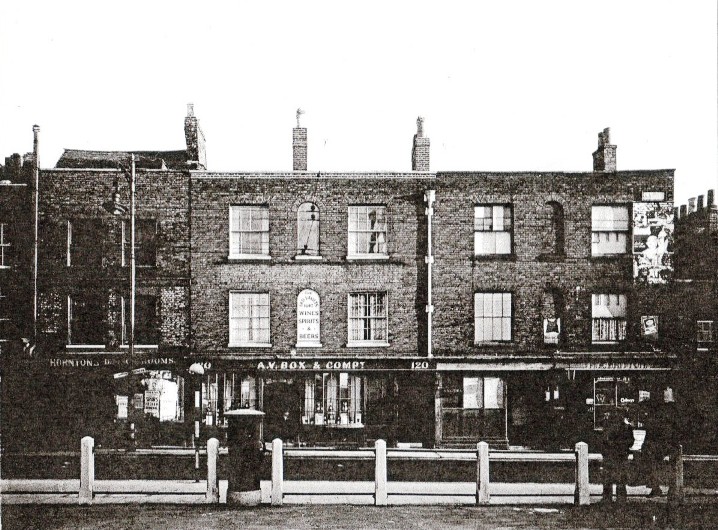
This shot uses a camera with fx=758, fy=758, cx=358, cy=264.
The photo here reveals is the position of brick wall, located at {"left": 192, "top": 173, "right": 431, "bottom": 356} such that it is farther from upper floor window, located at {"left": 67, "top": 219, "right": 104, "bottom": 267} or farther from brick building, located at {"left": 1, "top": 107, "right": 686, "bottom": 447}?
upper floor window, located at {"left": 67, "top": 219, "right": 104, "bottom": 267}

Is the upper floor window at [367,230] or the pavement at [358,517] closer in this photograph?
the pavement at [358,517]

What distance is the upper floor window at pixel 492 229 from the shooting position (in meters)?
22.3

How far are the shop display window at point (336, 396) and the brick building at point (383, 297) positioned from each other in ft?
0.14

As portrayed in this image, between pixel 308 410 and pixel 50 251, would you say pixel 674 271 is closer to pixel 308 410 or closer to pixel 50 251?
pixel 308 410

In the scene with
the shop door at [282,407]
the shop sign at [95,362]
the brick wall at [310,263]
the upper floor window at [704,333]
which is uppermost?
the brick wall at [310,263]

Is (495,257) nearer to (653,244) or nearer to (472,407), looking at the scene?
(472,407)

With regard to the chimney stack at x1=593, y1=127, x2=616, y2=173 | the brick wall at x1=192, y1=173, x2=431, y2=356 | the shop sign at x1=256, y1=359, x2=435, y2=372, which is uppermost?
the chimney stack at x1=593, y1=127, x2=616, y2=173

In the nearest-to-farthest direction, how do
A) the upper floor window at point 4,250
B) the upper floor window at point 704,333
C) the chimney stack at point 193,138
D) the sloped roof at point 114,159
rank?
the upper floor window at point 4,250 → the upper floor window at point 704,333 → the chimney stack at point 193,138 → the sloped roof at point 114,159

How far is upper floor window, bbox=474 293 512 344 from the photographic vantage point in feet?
72.3

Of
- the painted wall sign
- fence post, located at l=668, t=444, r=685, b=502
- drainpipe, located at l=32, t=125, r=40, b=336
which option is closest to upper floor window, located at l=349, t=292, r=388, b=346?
the painted wall sign

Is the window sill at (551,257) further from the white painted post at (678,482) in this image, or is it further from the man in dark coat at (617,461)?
the white painted post at (678,482)

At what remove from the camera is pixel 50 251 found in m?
21.4

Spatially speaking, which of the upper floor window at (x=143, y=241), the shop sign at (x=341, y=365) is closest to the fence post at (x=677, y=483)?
the shop sign at (x=341, y=365)

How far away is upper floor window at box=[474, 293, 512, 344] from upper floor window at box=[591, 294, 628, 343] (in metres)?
2.47
